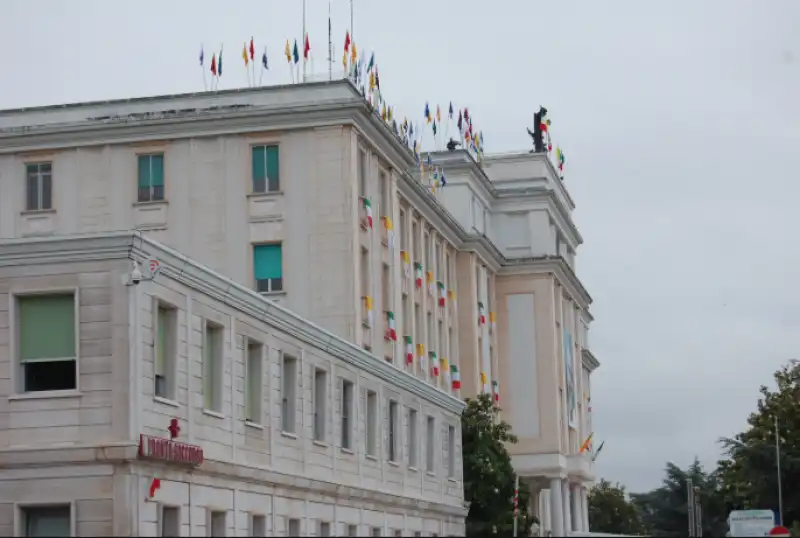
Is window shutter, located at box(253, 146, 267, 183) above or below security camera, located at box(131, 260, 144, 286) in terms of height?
above

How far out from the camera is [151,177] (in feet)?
212

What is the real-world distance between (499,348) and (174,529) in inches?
2677

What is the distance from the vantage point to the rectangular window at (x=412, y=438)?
164 feet

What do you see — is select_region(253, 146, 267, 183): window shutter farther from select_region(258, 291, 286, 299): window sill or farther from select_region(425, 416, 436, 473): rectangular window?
select_region(425, 416, 436, 473): rectangular window

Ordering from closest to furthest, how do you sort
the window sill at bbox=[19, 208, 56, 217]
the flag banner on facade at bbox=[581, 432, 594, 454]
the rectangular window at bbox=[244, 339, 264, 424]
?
the rectangular window at bbox=[244, 339, 264, 424] < the window sill at bbox=[19, 208, 56, 217] < the flag banner on facade at bbox=[581, 432, 594, 454]

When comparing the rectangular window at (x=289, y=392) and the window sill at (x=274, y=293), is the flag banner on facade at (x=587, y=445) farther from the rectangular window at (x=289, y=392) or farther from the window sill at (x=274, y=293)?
the rectangular window at (x=289, y=392)

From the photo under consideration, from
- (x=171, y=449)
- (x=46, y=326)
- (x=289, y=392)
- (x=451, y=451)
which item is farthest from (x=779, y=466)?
(x=46, y=326)

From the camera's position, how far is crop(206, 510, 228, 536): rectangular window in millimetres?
33031

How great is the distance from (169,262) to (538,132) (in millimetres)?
76863

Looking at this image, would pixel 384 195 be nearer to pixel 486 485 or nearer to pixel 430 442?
pixel 486 485

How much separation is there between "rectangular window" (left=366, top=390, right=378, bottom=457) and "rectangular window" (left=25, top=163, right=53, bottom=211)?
24.0 m

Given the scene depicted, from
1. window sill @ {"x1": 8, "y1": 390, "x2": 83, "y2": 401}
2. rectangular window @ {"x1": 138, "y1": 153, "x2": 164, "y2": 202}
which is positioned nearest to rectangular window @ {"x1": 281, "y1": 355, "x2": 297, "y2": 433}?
window sill @ {"x1": 8, "y1": 390, "x2": 83, "y2": 401}

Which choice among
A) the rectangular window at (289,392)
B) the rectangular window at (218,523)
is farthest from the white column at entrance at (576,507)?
the rectangular window at (218,523)

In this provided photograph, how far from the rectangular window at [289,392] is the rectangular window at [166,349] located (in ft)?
22.1
